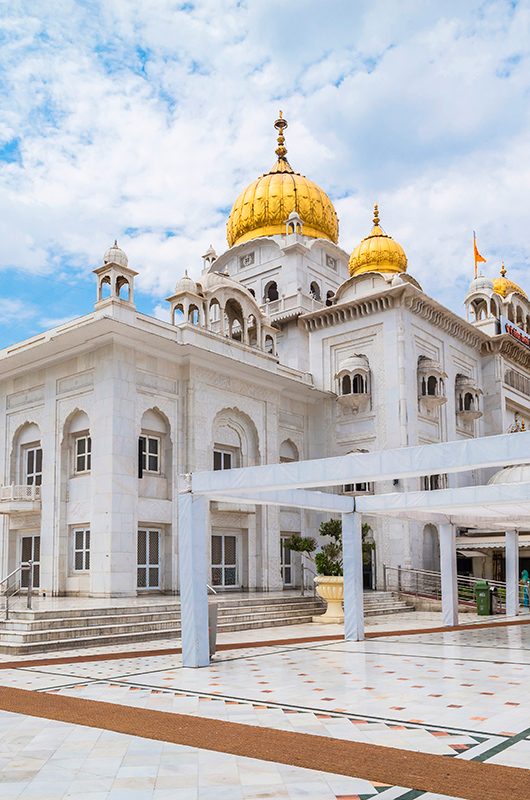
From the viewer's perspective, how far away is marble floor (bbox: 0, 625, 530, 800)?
17.2 feet

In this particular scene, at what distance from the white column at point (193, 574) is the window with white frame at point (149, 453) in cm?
1002

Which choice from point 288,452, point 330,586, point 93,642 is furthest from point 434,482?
point 93,642

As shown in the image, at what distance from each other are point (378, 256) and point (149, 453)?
1443 cm

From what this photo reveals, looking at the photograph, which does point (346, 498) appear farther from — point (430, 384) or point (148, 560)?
point (430, 384)

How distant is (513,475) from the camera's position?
92.6ft

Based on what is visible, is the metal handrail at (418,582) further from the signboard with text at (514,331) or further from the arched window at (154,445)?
the signboard with text at (514,331)

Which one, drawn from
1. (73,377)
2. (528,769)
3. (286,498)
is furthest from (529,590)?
(528,769)

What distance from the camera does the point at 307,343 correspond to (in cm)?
3094

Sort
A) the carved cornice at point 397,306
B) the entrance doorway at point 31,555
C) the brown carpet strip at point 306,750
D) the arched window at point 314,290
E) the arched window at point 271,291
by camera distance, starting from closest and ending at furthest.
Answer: the brown carpet strip at point 306,750 < the entrance doorway at point 31,555 < the carved cornice at point 397,306 < the arched window at point 314,290 < the arched window at point 271,291

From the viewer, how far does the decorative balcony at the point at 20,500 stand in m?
22.5

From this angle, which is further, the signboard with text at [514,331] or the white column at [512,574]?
the signboard with text at [514,331]

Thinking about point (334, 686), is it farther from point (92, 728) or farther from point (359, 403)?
point (359, 403)

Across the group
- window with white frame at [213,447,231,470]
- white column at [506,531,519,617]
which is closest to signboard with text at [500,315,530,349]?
white column at [506,531,519,617]

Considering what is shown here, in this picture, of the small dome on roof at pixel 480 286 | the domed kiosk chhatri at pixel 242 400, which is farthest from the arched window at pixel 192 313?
the small dome on roof at pixel 480 286
